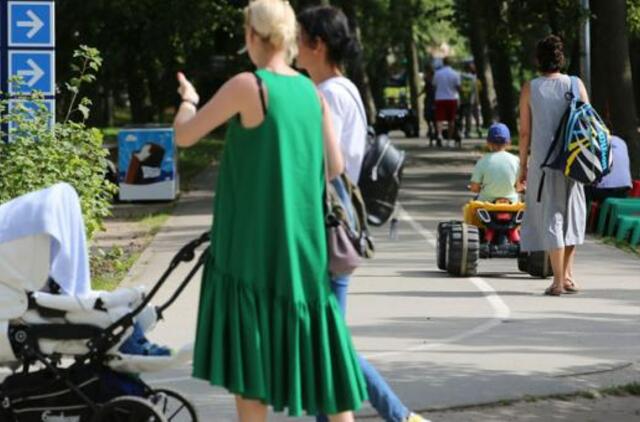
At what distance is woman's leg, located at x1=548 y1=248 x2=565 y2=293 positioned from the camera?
12.8 m

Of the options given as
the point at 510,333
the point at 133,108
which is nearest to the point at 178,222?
the point at 510,333

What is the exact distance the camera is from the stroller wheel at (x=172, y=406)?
7586 millimetres

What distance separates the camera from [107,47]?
46.6m

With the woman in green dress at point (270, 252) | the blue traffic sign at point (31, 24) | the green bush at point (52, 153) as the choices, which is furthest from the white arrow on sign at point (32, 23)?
the woman in green dress at point (270, 252)

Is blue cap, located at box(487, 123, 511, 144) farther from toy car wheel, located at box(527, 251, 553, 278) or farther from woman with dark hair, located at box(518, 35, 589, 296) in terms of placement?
woman with dark hair, located at box(518, 35, 589, 296)

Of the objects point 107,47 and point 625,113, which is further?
point 107,47

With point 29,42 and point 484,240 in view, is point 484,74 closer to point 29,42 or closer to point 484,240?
point 484,240

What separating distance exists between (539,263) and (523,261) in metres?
0.18

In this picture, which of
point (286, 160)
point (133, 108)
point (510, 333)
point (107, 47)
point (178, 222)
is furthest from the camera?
point (133, 108)

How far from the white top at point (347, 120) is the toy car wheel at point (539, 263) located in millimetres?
6903

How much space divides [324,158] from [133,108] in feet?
144

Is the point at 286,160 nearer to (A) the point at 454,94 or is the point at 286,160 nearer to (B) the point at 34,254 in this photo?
(B) the point at 34,254

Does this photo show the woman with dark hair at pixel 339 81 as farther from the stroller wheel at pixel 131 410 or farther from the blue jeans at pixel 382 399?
the stroller wheel at pixel 131 410

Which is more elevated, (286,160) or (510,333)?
(286,160)
